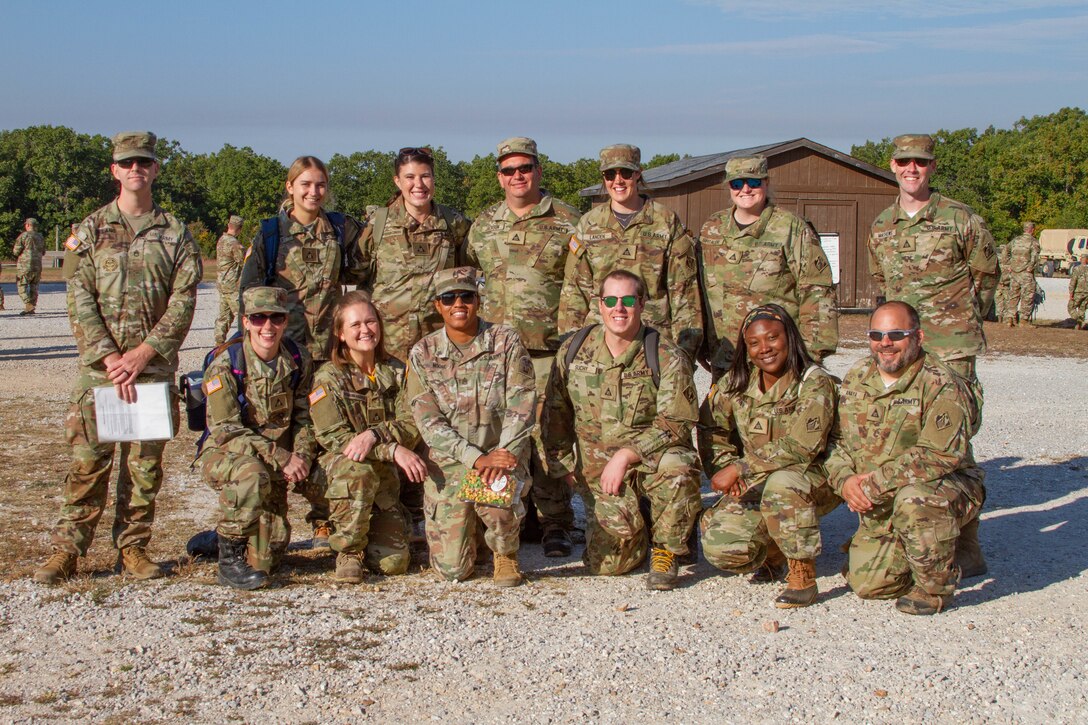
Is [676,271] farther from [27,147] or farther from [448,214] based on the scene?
[27,147]

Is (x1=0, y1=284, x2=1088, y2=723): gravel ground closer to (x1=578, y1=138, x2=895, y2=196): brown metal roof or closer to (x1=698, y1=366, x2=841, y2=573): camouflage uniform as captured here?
(x1=698, y1=366, x2=841, y2=573): camouflage uniform

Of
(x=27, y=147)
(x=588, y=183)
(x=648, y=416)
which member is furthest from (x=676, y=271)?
(x=27, y=147)

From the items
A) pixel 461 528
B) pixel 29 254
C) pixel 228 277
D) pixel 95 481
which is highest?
pixel 29 254

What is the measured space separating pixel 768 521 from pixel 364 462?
215cm

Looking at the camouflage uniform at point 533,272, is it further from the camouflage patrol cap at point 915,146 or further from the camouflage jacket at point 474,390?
the camouflage patrol cap at point 915,146

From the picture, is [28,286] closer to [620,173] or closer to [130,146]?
[130,146]

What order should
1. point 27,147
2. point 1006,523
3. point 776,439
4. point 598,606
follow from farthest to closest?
point 27,147, point 1006,523, point 776,439, point 598,606

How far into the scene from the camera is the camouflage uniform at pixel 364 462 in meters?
5.59

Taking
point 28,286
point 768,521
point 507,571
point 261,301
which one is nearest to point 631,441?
point 768,521

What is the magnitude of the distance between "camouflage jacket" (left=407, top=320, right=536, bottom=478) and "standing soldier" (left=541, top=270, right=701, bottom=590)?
0.34 metres

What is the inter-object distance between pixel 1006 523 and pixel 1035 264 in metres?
16.6

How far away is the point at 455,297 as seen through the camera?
566 cm

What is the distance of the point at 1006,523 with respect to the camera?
22.2 feet

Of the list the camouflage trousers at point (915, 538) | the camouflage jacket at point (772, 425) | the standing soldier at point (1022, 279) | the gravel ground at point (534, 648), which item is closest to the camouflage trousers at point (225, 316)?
the gravel ground at point (534, 648)
